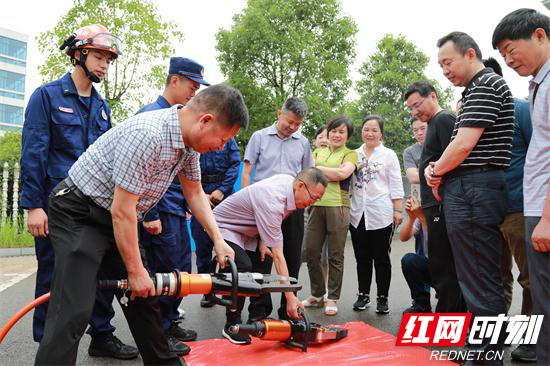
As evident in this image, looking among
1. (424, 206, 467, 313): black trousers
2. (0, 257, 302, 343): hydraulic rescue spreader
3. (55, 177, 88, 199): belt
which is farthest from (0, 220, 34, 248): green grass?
(424, 206, 467, 313): black trousers

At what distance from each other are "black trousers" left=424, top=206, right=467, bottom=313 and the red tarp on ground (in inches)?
15.5

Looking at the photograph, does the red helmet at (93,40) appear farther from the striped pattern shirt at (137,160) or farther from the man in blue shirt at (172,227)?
the striped pattern shirt at (137,160)

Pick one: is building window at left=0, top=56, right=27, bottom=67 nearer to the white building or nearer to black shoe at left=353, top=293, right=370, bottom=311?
the white building

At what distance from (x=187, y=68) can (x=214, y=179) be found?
1.35 m

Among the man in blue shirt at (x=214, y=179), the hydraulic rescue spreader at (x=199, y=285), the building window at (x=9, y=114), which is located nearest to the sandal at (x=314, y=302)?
the man in blue shirt at (x=214, y=179)

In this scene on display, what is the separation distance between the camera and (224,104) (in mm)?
2188

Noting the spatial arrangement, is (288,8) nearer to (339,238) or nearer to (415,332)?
(339,238)

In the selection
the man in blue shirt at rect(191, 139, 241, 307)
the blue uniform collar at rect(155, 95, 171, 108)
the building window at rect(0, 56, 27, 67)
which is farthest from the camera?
the building window at rect(0, 56, 27, 67)

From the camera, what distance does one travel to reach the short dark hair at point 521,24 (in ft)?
7.78

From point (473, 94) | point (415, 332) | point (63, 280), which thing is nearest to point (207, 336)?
point (415, 332)

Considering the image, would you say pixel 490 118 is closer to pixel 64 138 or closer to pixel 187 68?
pixel 187 68

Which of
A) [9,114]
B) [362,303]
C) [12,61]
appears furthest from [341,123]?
[9,114]

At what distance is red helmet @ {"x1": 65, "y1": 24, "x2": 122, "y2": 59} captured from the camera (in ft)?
10.3

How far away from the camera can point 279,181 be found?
12.0 ft
